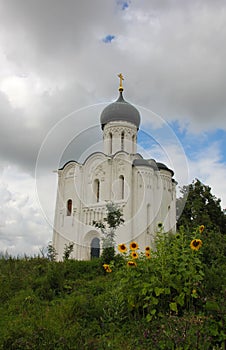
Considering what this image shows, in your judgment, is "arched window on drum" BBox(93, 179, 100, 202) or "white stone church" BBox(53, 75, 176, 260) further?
"arched window on drum" BBox(93, 179, 100, 202)

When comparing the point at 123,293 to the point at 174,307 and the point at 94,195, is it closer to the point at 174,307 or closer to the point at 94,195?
the point at 174,307

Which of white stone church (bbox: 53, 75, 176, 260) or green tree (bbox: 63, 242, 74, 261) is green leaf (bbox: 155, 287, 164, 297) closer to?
green tree (bbox: 63, 242, 74, 261)

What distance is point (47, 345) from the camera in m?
4.29

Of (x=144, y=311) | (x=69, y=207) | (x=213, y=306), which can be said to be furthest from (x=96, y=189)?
(x=213, y=306)

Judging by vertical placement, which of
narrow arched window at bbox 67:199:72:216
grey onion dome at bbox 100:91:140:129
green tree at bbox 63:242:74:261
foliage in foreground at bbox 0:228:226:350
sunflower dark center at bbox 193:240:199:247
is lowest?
foliage in foreground at bbox 0:228:226:350

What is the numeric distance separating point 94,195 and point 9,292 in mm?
16836

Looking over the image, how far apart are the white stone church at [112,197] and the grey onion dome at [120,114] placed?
221cm

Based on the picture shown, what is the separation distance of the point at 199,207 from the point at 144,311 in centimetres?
2140

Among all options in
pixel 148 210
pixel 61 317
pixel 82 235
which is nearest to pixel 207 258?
pixel 61 317

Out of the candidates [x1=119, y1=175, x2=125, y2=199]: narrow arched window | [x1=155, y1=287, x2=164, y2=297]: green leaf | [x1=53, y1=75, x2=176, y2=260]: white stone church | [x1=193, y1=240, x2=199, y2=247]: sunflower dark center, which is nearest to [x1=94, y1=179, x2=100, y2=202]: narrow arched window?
[x1=53, y1=75, x2=176, y2=260]: white stone church

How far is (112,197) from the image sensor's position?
24047 mm

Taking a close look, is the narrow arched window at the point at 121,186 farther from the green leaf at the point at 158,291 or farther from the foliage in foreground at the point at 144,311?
the green leaf at the point at 158,291

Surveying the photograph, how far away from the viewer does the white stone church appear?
22.5 meters

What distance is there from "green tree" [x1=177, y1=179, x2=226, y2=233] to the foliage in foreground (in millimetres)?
18565
